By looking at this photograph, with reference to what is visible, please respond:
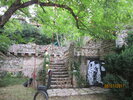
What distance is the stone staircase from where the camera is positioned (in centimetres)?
623

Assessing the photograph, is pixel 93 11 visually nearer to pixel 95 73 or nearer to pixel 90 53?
pixel 90 53

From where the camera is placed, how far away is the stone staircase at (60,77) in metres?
6.23

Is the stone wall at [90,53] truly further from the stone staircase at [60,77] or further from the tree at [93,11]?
the tree at [93,11]

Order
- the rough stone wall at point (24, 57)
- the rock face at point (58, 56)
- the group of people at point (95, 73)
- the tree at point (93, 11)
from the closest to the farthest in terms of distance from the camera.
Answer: the tree at point (93, 11)
the rock face at point (58, 56)
the group of people at point (95, 73)
the rough stone wall at point (24, 57)

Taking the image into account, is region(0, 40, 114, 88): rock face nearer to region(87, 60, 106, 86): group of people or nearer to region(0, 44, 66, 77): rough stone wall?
region(0, 44, 66, 77): rough stone wall

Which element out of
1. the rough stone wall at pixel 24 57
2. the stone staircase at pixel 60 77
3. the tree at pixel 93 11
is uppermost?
the tree at pixel 93 11

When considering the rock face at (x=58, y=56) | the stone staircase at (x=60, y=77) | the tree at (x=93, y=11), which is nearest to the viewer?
the tree at (x=93, y=11)

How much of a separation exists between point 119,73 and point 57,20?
13.7 feet

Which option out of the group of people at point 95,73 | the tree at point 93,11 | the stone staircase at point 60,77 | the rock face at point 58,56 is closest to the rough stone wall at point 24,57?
the rock face at point 58,56

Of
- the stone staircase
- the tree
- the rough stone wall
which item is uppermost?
the tree

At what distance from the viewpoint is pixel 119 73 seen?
4199 millimetres

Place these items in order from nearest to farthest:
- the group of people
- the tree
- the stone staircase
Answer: the tree
the stone staircase
the group of people

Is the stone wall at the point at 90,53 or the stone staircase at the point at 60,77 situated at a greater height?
the stone wall at the point at 90,53

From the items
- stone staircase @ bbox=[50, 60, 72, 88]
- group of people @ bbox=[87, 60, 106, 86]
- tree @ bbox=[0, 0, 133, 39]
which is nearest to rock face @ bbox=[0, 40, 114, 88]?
stone staircase @ bbox=[50, 60, 72, 88]
